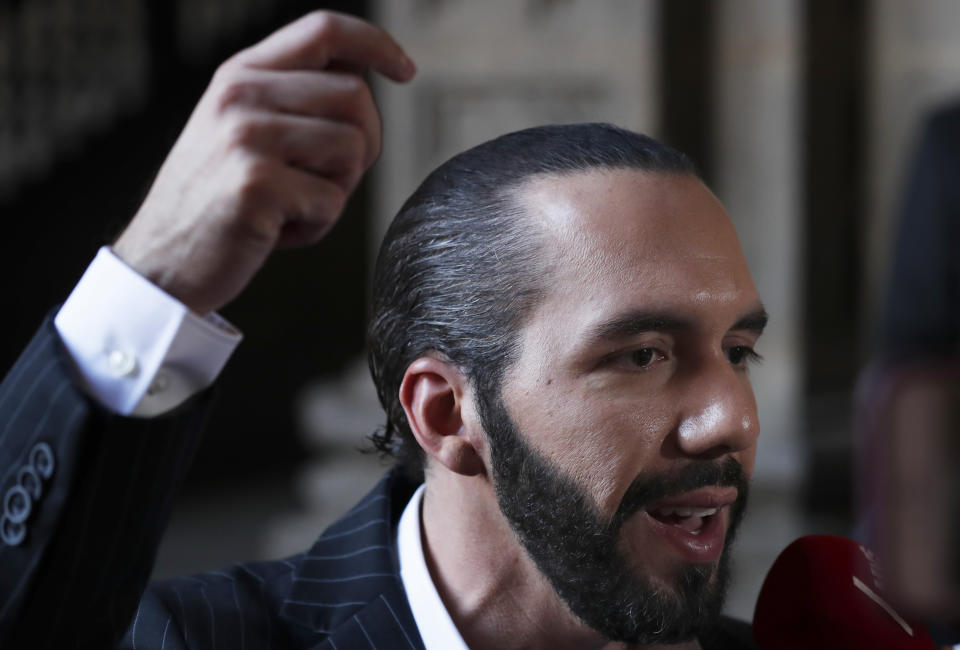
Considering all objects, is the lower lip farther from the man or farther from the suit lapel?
the suit lapel

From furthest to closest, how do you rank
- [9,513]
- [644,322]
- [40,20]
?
[40,20] < [644,322] < [9,513]

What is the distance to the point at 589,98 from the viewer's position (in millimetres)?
4215

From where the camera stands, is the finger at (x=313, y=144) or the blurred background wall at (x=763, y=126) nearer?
the finger at (x=313, y=144)

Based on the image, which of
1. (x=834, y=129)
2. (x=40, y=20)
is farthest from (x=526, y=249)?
(x=40, y=20)

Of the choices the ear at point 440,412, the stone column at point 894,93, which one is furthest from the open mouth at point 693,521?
the stone column at point 894,93

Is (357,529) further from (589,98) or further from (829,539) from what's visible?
(589,98)

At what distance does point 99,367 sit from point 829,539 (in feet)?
3.15

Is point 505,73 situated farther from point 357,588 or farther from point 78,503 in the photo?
point 78,503

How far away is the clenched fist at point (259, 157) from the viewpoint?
114 centimetres

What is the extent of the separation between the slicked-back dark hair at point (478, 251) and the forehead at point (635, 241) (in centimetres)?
2

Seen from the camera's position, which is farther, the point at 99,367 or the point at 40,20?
the point at 40,20

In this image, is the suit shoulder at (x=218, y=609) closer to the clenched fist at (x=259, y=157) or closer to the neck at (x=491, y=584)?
the neck at (x=491, y=584)

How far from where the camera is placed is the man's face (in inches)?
59.2

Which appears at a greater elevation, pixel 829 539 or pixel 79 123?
pixel 829 539
